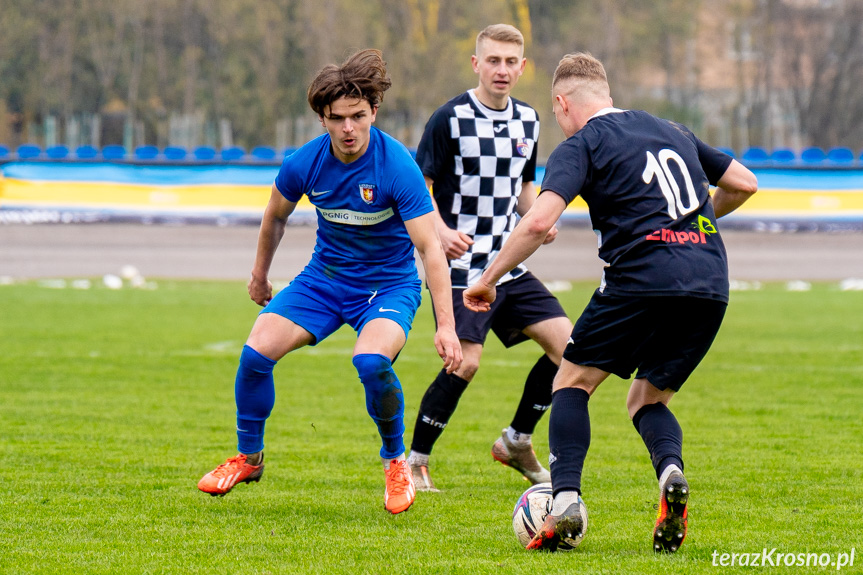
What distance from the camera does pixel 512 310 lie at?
575 centimetres

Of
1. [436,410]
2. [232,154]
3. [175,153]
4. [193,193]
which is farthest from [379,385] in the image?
[175,153]

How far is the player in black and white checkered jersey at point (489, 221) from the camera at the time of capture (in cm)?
571

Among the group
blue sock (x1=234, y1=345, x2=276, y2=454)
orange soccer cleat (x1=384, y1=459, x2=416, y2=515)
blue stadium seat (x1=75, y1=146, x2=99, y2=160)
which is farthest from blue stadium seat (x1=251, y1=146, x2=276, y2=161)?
orange soccer cleat (x1=384, y1=459, x2=416, y2=515)

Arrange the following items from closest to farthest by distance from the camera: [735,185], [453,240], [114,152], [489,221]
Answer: [735,185]
[453,240]
[489,221]
[114,152]

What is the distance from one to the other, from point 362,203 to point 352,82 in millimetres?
567

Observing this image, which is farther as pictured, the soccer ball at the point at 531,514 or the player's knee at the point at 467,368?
the player's knee at the point at 467,368

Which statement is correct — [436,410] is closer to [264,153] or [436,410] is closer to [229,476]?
[229,476]

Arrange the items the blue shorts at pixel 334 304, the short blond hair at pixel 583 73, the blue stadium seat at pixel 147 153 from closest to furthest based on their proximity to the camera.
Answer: the short blond hair at pixel 583 73 < the blue shorts at pixel 334 304 < the blue stadium seat at pixel 147 153

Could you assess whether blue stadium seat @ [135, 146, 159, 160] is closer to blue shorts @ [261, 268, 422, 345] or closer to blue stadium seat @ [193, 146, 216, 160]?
blue stadium seat @ [193, 146, 216, 160]

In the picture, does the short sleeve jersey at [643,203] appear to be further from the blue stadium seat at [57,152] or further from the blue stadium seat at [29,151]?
the blue stadium seat at [57,152]

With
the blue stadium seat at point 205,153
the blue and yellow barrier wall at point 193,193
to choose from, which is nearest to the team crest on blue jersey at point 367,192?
the blue and yellow barrier wall at point 193,193

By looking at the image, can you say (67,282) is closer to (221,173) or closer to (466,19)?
(221,173)

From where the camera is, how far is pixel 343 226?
5.07m

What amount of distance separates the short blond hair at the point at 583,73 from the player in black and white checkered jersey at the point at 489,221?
50.9 inches
